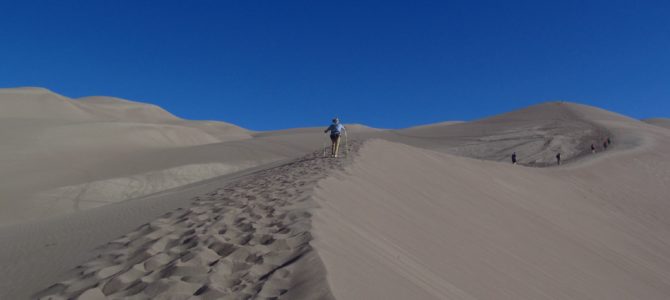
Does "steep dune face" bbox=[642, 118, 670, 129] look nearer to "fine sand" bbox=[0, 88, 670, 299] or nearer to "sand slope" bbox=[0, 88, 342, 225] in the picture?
"sand slope" bbox=[0, 88, 342, 225]

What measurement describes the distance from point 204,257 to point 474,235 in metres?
4.41

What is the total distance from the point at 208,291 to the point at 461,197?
766 cm

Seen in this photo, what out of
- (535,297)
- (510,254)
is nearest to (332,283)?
(535,297)

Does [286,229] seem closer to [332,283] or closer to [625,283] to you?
[332,283]

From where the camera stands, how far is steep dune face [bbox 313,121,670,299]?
3922 mm

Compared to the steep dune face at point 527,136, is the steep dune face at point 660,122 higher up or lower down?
higher up

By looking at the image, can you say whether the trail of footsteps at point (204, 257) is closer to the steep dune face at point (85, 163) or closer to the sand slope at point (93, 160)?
the sand slope at point (93, 160)

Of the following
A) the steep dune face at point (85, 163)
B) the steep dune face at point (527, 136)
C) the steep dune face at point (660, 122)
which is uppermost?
the steep dune face at point (660, 122)

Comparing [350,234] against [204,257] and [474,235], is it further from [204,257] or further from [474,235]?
[474,235]

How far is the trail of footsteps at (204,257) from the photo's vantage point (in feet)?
10.4

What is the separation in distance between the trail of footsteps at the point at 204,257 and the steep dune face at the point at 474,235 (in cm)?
38

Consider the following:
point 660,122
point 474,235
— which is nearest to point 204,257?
point 474,235

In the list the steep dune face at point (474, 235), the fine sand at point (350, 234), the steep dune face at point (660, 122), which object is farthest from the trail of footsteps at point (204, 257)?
the steep dune face at point (660, 122)

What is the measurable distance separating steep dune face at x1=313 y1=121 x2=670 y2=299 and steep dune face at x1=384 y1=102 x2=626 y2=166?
1454cm
